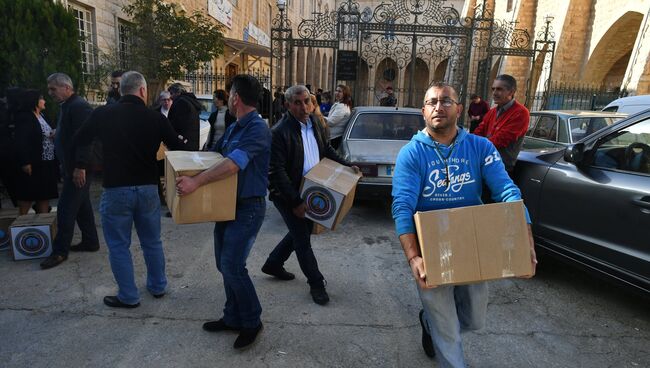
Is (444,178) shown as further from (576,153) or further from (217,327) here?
(576,153)

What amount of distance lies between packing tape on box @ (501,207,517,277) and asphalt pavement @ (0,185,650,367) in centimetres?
117

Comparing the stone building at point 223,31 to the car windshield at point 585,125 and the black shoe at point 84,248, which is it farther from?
the car windshield at point 585,125

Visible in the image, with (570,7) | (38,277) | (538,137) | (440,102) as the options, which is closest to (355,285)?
(440,102)

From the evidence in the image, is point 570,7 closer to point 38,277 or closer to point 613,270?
point 613,270

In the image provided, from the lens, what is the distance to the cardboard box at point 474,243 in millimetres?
1962

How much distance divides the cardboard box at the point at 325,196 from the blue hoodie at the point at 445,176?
107 centimetres

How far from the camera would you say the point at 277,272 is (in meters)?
4.10

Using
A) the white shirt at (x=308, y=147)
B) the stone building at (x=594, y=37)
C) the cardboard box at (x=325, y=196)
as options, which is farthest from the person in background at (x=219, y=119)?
the stone building at (x=594, y=37)

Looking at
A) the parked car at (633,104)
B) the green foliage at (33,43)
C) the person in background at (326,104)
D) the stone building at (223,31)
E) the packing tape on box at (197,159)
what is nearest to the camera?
the packing tape on box at (197,159)

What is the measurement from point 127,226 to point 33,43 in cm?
455

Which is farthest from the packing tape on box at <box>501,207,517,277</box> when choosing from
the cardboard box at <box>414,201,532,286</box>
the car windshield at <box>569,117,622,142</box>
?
the car windshield at <box>569,117,622,142</box>

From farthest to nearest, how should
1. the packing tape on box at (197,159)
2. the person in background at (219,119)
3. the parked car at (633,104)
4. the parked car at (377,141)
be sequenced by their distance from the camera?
the parked car at (633,104), the person in background at (219,119), the parked car at (377,141), the packing tape on box at (197,159)

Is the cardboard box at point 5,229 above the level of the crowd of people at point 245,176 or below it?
below

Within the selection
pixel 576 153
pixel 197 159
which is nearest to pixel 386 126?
pixel 576 153
